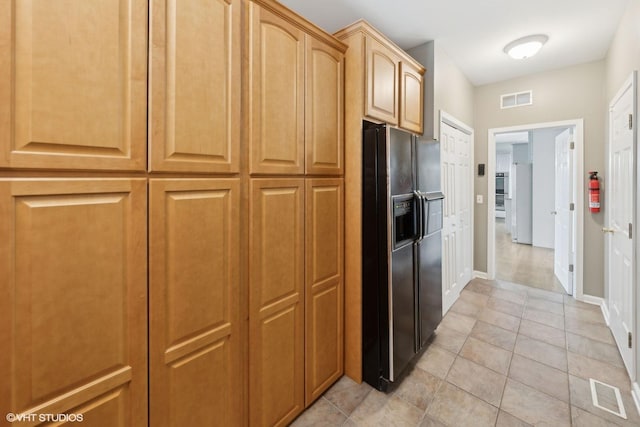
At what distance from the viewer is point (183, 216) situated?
3.93 ft

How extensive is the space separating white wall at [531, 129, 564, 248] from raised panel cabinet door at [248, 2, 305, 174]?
600 cm

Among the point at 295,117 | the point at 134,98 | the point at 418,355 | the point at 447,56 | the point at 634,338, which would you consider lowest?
the point at 418,355

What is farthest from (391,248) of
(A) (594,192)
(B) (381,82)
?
(A) (594,192)

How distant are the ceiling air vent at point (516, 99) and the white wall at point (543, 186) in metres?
2.45

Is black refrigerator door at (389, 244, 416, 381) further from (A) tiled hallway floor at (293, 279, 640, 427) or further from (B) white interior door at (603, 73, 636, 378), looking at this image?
(B) white interior door at (603, 73, 636, 378)

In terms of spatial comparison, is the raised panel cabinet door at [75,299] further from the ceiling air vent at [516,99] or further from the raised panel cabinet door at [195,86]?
the ceiling air vent at [516,99]

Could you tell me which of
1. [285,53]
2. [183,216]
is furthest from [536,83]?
[183,216]

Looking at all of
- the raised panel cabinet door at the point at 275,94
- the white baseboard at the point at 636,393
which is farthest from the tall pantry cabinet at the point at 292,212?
the white baseboard at the point at 636,393

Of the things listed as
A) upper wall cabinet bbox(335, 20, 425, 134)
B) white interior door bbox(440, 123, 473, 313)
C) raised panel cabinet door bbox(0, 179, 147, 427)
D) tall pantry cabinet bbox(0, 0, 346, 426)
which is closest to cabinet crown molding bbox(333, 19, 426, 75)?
upper wall cabinet bbox(335, 20, 425, 134)

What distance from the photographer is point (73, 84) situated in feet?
3.01

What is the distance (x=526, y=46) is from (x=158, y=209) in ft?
11.7

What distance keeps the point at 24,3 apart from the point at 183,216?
0.78 m

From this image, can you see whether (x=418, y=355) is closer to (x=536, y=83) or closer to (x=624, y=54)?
Result: (x=624, y=54)

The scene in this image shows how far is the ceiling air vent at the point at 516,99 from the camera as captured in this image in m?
3.69
